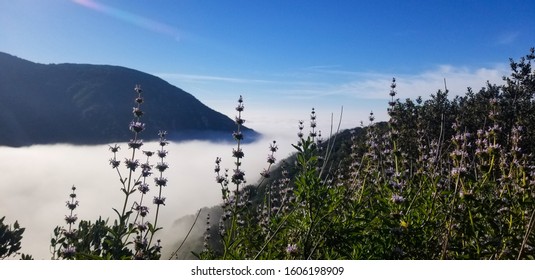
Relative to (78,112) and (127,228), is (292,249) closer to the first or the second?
(127,228)

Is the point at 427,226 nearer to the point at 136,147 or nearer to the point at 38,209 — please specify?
the point at 136,147

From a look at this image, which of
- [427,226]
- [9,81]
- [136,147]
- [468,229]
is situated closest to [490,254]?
[468,229]

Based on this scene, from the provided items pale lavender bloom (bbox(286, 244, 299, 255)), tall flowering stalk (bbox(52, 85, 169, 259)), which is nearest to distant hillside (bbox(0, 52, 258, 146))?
tall flowering stalk (bbox(52, 85, 169, 259))

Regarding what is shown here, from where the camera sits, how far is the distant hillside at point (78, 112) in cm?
500

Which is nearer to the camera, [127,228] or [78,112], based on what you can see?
[127,228]

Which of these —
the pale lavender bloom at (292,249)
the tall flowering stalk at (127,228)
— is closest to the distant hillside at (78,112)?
the tall flowering stalk at (127,228)

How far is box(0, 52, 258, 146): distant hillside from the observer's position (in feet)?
16.4

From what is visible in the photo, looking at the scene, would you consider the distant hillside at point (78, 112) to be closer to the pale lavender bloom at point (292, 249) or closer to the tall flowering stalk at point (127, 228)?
the tall flowering stalk at point (127, 228)

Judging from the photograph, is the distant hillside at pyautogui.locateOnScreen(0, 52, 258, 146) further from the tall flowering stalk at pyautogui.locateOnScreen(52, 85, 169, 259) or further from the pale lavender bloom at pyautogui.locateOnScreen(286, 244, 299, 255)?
the pale lavender bloom at pyautogui.locateOnScreen(286, 244, 299, 255)

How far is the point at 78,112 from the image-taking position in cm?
904

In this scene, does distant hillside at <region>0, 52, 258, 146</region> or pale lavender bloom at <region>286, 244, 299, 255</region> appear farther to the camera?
distant hillside at <region>0, 52, 258, 146</region>

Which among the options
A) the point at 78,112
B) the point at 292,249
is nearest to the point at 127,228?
the point at 292,249

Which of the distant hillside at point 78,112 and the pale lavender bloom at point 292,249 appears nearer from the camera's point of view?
the pale lavender bloom at point 292,249
